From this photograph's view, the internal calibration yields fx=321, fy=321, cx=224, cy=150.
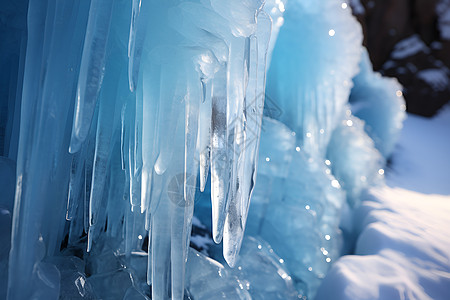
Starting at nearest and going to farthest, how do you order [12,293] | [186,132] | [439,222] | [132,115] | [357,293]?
[12,293]
[186,132]
[132,115]
[357,293]
[439,222]

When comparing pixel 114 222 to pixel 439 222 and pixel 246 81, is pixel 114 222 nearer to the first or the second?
pixel 246 81

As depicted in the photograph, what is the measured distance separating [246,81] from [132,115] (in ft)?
1.91

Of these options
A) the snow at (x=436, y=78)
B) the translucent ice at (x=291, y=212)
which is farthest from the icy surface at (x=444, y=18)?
the translucent ice at (x=291, y=212)

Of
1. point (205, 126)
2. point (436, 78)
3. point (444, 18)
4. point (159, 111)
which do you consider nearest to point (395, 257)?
point (205, 126)

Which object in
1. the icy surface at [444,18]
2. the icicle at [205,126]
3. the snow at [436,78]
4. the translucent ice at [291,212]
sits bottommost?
the translucent ice at [291,212]

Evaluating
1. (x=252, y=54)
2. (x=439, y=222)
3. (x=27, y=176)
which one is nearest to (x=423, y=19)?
(x=439, y=222)

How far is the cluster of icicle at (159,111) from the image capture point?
3.86 ft

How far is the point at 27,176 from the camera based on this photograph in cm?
118

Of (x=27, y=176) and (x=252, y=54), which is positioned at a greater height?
(x=252, y=54)

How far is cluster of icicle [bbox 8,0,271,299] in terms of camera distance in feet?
3.86

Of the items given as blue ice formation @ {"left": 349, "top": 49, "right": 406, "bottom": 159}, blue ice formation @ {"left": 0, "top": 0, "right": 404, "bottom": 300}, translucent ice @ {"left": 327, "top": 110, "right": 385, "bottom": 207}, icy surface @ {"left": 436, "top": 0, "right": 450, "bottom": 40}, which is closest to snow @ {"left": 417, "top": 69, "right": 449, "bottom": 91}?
icy surface @ {"left": 436, "top": 0, "right": 450, "bottom": 40}

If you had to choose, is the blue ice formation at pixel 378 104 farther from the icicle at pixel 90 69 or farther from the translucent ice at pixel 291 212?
the icicle at pixel 90 69

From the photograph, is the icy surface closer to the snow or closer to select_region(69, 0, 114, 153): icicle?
the snow

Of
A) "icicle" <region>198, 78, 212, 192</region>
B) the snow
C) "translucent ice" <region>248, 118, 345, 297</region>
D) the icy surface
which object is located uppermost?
the icy surface
